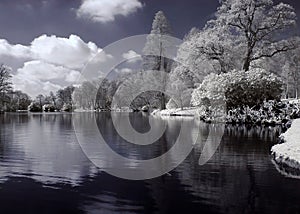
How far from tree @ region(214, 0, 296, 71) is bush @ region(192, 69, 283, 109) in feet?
11.9

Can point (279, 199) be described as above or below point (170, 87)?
below

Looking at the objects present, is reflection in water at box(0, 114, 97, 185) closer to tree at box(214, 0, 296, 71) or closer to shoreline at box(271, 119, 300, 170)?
shoreline at box(271, 119, 300, 170)

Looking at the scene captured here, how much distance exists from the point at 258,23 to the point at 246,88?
7.54 m

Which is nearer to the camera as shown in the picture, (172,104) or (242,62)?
(242,62)

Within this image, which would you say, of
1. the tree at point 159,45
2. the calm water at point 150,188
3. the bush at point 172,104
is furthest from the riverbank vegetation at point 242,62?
the calm water at point 150,188

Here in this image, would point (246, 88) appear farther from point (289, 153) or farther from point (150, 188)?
point (150, 188)

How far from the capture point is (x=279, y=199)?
285 inches

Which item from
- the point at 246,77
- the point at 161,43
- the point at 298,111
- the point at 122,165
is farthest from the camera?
the point at 161,43

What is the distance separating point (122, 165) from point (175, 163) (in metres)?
1.86

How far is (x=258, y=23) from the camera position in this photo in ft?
109

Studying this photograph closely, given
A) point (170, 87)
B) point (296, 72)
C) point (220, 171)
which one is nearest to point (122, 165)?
point (220, 171)

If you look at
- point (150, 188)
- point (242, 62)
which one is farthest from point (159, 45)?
point (150, 188)

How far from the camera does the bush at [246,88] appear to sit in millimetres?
29906

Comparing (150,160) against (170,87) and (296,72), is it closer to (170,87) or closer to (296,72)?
(170,87)
